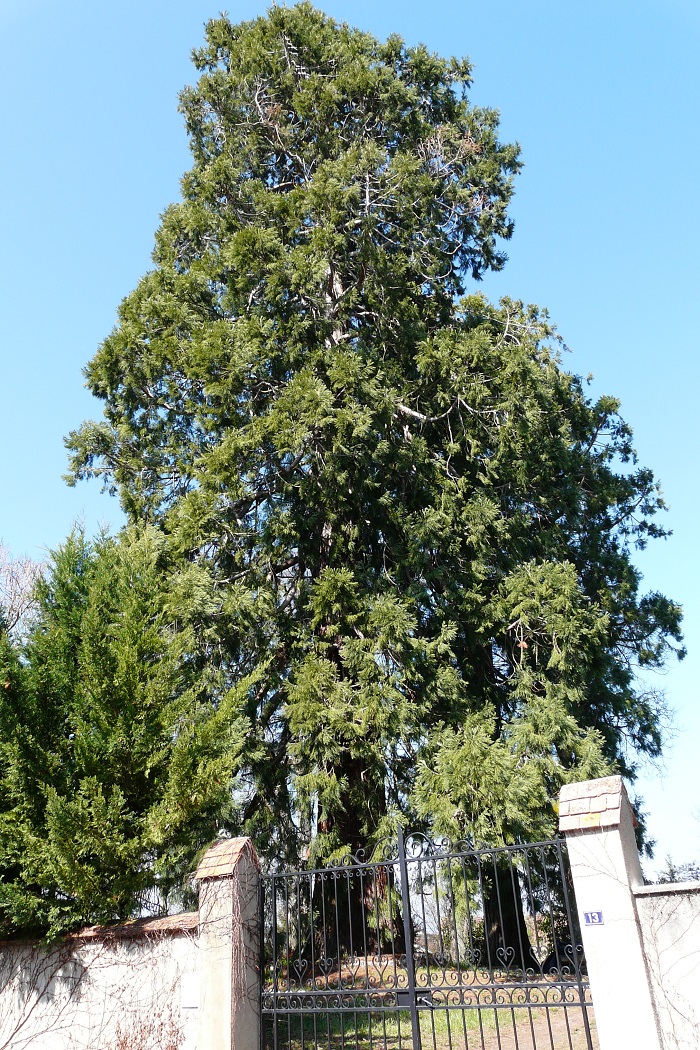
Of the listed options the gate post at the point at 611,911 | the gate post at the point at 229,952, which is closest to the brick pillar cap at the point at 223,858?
the gate post at the point at 229,952

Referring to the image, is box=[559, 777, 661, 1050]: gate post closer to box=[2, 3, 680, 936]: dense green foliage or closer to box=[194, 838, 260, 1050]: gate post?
box=[194, 838, 260, 1050]: gate post

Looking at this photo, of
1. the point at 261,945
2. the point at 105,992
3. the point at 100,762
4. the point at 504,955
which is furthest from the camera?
the point at 100,762

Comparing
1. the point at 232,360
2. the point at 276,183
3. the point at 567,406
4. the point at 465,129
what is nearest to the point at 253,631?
the point at 232,360

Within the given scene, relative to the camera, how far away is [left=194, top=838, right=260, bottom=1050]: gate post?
6.46 metres

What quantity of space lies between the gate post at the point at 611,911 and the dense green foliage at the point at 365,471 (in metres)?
5.25

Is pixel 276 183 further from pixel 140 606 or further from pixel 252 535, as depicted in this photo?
pixel 140 606

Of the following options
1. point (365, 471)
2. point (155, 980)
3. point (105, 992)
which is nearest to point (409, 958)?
point (155, 980)

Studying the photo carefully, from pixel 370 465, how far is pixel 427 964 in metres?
9.07

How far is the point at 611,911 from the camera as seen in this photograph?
523 centimetres

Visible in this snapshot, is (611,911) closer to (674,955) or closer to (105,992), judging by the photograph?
(674,955)

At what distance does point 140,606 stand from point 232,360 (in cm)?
696

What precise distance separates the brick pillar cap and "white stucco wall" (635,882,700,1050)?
11.0 feet

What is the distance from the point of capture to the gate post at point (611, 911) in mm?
5035

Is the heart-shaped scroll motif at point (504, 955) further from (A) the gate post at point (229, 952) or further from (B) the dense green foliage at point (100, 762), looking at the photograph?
(B) the dense green foliage at point (100, 762)
